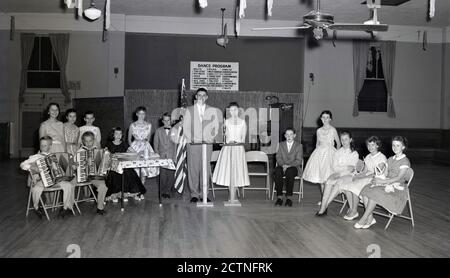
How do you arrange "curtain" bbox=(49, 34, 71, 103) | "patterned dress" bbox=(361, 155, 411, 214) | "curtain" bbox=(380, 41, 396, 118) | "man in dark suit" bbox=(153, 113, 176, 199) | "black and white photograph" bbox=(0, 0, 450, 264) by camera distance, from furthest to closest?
"curtain" bbox=(380, 41, 396, 118)
"curtain" bbox=(49, 34, 71, 103)
"man in dark suit" bbox=(153, 113, 176, 199)
"patterned dress" bbox=(361, 155, 411, 214)
"black and white photograph" bbox=(0, 0, 450, 264)

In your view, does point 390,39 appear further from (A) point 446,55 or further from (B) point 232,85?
(B) point 232,85

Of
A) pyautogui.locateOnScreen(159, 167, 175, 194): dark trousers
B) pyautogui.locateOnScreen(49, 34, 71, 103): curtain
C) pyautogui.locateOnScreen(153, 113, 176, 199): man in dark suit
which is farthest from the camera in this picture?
pyautogui.locateOnScreen(49, 34, 71, 103): curtain

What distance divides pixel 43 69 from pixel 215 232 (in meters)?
10.4

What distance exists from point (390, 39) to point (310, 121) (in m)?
3.60

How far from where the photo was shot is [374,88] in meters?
15.0

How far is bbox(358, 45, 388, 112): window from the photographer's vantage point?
587 inches

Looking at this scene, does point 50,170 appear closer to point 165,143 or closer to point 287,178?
point 165,143

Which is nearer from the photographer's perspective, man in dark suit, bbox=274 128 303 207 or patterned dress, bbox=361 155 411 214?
patterned dress, bbox=361 155 411 214

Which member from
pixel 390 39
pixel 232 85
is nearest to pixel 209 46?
pixel 232 85

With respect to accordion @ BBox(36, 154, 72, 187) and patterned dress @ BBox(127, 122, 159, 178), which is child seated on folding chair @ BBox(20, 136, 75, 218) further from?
patterned dress @ BBox(127, 122, 159, 178)

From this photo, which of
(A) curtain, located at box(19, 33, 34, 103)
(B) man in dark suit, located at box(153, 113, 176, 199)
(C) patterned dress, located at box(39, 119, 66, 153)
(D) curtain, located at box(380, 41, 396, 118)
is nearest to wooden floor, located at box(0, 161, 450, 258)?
(B) man in dark suit, located at box(153, 113, 176, 199)

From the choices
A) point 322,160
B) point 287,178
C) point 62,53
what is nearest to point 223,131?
point 287,178

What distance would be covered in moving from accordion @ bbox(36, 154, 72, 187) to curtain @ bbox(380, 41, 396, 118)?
11493mm

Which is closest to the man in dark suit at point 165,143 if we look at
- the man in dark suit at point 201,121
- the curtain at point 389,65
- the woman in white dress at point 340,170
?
the man in dark suit at point 201,121
